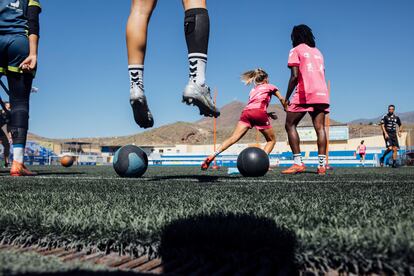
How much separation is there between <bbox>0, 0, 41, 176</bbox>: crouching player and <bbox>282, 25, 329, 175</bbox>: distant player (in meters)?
3.85

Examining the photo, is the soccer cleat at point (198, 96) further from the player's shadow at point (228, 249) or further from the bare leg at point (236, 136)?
the bare leg at point (236, 136)

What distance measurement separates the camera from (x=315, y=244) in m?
1.10

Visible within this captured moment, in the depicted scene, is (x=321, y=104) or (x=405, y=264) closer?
(x=405, y=264)

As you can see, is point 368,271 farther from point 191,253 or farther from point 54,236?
point 54,236

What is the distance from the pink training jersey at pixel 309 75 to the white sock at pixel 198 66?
12.5 feet

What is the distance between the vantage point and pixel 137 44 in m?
3.00

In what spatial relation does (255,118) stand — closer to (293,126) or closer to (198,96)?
(293,126)

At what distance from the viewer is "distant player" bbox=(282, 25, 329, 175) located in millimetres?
6129

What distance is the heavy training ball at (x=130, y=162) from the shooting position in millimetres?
5215

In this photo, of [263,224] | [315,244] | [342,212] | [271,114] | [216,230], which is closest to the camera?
[315,244]

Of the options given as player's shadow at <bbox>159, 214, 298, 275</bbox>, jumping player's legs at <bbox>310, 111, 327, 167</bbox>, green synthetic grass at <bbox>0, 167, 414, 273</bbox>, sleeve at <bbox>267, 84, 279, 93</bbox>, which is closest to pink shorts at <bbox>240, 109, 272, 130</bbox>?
sleeve at <bbox>267, 84, 279, 93</bbox>

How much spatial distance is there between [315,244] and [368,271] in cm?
15

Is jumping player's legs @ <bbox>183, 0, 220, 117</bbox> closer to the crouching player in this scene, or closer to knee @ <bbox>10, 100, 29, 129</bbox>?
the crouching player

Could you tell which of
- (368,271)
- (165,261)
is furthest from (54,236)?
(368,271)
